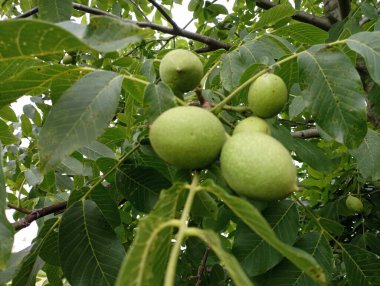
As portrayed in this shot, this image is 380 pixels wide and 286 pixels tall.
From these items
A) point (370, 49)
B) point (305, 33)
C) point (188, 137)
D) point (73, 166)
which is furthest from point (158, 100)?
point (305, 33)

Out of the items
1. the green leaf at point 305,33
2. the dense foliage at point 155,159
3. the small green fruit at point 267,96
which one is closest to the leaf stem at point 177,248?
the dense foliage at point 155,159

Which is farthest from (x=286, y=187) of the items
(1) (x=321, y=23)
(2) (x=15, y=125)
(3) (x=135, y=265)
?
(2) (x=15, y=125)

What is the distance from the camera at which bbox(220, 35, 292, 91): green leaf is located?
4.84ft

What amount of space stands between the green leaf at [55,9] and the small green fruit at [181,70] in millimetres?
538

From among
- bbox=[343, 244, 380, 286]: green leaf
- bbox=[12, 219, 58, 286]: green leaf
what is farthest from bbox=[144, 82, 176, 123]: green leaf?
bbox=[343, 244, 380, 286]: green leaf

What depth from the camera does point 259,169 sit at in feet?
2.83

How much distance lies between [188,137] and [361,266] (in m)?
0.87

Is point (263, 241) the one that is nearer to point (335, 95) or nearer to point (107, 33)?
point (335, 95)

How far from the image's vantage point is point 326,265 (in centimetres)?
131

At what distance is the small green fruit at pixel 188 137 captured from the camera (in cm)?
92

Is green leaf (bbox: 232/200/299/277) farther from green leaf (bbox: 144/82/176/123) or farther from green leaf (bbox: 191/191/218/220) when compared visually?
green leaf (bbox: 144/82/176/123)

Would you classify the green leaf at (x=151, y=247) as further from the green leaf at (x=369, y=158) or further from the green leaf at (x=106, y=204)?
the green leaf at (x=369, y=158)

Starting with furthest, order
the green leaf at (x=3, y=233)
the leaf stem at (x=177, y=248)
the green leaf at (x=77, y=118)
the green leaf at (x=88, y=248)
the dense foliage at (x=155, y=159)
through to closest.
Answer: the green leaf at (x=88, y=248)
the green leaf at (x=3, y=233)
the green leaf at (x=77, y=118)
the dense foliage at (x=155, y=159)
the leaf stem at (x=177, y=248)

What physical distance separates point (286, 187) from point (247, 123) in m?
0.24
